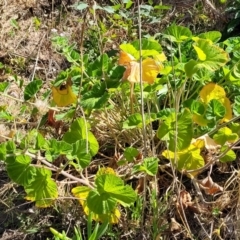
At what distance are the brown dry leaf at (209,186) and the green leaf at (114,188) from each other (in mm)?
400

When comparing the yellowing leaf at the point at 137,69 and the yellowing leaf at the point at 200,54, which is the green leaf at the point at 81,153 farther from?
the yellowing leaf at the point at 200,54

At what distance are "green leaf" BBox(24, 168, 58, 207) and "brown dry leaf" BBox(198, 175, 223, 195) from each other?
0.54 metres

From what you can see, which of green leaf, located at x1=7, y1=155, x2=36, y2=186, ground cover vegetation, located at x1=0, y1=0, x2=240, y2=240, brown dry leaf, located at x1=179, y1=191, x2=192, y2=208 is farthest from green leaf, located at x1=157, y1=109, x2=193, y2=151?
green leaf, located at x1=7, y1=155, x2=36, y2=186

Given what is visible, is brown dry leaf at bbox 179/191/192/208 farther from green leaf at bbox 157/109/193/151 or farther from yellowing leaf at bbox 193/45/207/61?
yellowing leaf at bbox 193/45/207/61

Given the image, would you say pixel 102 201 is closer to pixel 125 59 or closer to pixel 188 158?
pixel 188 158

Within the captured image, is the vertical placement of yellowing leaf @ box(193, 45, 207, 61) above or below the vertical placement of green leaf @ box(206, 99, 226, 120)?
above

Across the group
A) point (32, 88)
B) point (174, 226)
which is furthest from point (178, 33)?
point (174, 226)

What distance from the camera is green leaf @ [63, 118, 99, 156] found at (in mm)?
A: 1912

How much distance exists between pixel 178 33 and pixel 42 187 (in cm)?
68

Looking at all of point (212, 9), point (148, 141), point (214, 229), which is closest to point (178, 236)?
point (214, 229)

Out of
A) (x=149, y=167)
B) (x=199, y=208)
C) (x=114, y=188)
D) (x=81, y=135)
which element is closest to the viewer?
(x=114, y=188)

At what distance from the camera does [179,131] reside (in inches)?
73.7

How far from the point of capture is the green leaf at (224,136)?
194 cm

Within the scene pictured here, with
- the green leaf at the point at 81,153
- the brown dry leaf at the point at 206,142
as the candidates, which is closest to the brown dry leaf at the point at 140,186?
the brown dry leaf at the point at 206,142
